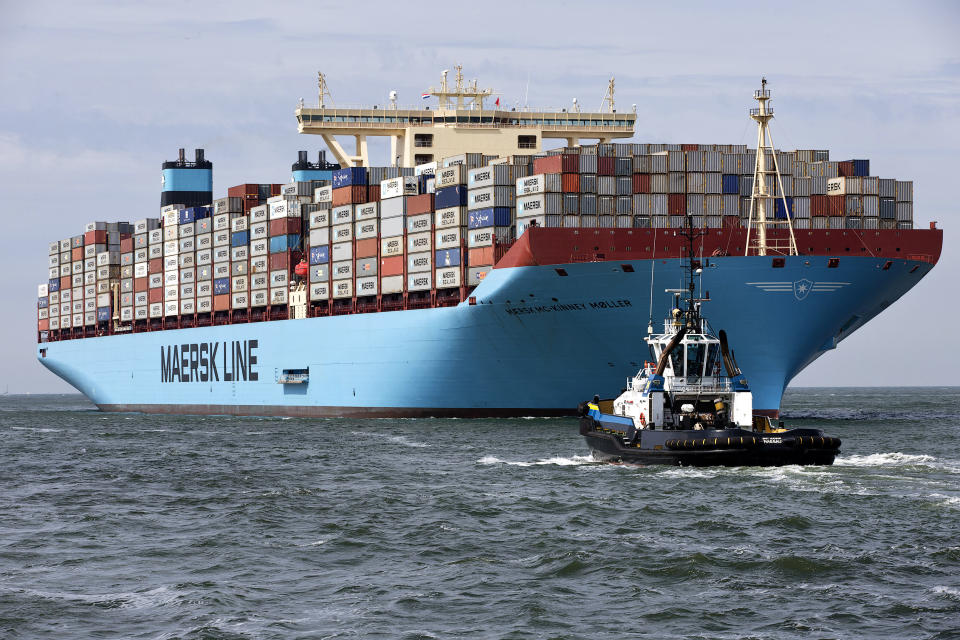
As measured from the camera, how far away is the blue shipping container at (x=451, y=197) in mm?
52469

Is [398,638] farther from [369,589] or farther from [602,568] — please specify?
[602,568]

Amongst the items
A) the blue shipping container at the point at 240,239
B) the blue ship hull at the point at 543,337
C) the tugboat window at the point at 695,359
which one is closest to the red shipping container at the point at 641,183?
the blue ship hull at the point at 543,337

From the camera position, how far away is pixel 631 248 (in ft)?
149

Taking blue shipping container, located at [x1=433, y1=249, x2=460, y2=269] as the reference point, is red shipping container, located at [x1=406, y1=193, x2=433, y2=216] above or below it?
above

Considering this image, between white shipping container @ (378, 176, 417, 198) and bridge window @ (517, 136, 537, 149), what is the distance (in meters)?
12.8

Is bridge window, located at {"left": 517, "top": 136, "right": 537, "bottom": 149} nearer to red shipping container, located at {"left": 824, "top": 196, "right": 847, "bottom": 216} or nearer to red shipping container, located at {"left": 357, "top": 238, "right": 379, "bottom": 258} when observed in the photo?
red shipping container, located at {"left": 357, "top": 238, "right": 379, "bottom": 258}

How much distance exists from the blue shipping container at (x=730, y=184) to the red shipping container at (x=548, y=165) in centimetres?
660

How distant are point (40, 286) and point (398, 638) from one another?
278 feet

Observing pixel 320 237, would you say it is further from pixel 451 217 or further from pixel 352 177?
pixel 451 217

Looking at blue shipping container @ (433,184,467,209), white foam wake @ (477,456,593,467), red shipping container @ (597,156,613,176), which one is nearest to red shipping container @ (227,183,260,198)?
blue shipping container @ (433,184,467,209)

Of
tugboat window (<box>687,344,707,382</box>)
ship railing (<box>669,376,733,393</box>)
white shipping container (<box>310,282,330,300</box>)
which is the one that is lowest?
ship railing (<box>669,376,733,393</box>)

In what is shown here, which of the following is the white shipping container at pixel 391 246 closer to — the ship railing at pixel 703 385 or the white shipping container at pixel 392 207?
the white shipping container at pixel 392 207

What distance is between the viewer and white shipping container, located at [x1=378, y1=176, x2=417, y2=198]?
186 feet

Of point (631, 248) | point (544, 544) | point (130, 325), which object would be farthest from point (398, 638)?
point (130, 325)
